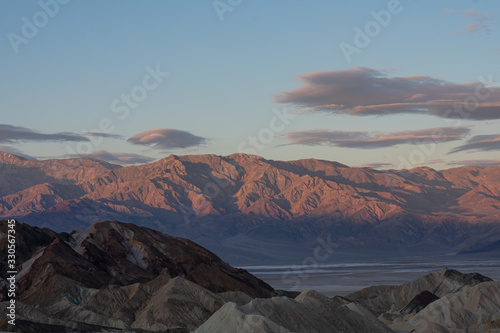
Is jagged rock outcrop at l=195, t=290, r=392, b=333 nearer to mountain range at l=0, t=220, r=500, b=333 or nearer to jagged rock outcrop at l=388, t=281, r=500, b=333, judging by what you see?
mountain range at l=0, t=220, r=500, b=333

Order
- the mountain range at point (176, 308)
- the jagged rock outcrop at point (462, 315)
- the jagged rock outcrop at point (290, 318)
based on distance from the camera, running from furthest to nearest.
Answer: the jagged rock outcrop at point (462, 315) → the mountain range at point (176, 308) → the jagged rock outcrop at point (290, 318)

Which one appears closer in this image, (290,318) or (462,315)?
(290,318)

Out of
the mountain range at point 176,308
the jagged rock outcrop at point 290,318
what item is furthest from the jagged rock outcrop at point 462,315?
the jagged rock outcrop at point 290,318

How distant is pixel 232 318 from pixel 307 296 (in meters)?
23.1

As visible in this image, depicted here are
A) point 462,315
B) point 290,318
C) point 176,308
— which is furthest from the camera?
point 462,315

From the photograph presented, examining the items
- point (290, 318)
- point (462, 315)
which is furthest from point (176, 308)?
point (462, 315)

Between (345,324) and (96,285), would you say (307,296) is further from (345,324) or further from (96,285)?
(96,285)

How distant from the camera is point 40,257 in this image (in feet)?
612

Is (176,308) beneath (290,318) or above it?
beneath

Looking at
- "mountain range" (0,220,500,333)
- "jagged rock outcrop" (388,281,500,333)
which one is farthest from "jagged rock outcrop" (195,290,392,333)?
"jagged rock outcrop" (388,281,500,333)

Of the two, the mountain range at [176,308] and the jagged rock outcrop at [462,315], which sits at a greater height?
the mountain range at [176,308]

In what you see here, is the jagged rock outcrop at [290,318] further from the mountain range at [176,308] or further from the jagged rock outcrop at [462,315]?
the jagged rock outcrop at [462,315]

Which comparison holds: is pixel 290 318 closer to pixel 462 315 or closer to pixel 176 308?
pixel 176 308

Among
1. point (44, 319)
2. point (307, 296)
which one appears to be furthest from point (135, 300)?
point (307, 296)
